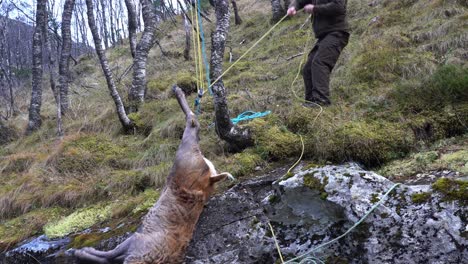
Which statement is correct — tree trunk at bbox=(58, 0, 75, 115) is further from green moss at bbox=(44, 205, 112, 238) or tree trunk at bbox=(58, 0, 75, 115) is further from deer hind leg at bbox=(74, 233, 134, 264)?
deer hind leg at bbox=(74, 233, 134, 264)

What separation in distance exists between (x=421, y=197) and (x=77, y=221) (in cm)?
412

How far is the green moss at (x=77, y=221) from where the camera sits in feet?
16.5

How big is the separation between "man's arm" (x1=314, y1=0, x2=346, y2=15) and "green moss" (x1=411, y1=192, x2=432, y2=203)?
3300 mm

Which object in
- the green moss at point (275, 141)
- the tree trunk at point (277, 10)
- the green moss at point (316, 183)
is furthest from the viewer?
the tree trunk at point (277, 10)

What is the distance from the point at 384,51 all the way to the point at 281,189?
459 centimetres

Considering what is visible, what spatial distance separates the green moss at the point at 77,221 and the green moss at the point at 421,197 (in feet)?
12.1

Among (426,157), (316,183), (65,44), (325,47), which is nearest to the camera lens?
(316,183)

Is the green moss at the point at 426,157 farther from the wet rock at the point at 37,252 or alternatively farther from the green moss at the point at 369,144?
the wet rock at the point at 37,252

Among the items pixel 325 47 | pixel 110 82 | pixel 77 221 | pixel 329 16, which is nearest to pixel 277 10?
pixel 110 82

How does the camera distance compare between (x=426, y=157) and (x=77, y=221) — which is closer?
(x=426, y=157)

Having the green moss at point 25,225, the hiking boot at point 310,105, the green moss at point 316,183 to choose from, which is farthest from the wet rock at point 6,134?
the green moss at point 316,183

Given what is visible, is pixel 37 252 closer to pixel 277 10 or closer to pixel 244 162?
pixel 244 162

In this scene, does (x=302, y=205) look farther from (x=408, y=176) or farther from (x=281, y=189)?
(x=408, y=176)

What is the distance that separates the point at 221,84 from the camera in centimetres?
531
